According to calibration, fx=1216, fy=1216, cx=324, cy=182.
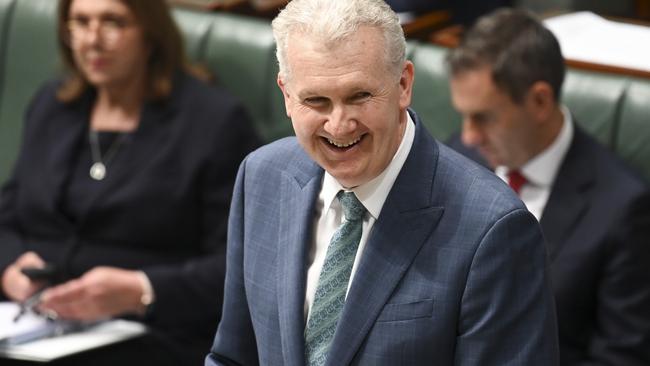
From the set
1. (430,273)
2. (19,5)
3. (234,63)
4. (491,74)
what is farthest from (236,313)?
(19,5)

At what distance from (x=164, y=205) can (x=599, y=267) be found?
1065mm

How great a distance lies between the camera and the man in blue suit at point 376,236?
5.07 feet

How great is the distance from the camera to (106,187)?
9.86ft

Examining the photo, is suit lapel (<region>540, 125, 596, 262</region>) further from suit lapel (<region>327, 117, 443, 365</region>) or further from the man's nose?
the man's nose

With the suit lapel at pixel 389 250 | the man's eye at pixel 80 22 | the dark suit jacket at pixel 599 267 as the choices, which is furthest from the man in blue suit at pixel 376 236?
the man's eye at pixel 80 22

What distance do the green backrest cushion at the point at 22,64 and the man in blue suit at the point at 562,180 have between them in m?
1.38

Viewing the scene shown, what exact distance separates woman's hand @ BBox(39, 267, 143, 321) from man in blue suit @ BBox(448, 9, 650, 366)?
0.85 meters

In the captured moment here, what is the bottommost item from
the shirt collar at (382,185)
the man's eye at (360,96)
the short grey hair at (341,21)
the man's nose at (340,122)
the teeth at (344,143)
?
the shirt collar at (382,185)

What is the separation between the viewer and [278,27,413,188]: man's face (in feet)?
5.00

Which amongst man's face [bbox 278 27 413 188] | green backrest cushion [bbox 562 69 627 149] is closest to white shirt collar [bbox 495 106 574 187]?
green backrest cushion [bbox 562 69 627 149]

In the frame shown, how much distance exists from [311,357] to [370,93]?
0.40 meters

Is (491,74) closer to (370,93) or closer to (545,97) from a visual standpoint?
(545,97)

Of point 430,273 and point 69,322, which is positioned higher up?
point 430,273

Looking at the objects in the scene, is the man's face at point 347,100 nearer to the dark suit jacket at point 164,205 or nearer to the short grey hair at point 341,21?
the short grey hair at point 341,21
